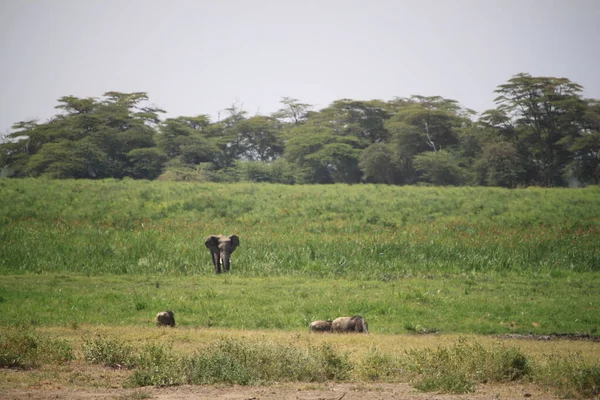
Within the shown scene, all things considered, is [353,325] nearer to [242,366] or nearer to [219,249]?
[242,366]

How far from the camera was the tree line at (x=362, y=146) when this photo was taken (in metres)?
62.7

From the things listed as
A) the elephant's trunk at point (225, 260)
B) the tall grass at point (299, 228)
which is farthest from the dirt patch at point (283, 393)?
the elephant's trunk at point (225, 260)

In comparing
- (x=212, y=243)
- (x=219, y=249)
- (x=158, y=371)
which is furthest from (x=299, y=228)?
(x=158, y=371)

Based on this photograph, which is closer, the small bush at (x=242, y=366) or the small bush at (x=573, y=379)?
the small bush at (x=573, y=379)

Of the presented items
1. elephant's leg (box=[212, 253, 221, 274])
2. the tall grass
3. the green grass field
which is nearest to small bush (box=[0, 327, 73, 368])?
the green grass field

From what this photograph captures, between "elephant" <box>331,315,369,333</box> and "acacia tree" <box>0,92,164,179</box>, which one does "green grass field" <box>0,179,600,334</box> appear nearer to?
"elephant" <box>331,315,369,333</box>

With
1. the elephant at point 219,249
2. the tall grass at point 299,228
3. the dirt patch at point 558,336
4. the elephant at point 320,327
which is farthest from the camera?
the tall grass at point 299,228

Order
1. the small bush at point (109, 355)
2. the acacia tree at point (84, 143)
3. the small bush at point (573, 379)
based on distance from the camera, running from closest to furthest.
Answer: the small bush at point (573, 379) → the small bush at point (109, 355) → the acacia tree at point (84, 143)

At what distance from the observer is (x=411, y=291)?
19703 mm

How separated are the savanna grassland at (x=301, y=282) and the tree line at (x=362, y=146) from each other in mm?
16531

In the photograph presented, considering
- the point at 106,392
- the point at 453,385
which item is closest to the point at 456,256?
the point at 453,385

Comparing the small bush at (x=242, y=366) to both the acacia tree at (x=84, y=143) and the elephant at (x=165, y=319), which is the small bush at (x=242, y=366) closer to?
the elephant at (x=165, y=319)

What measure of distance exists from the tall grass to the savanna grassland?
0.39 ft

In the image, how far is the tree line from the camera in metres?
62.7
